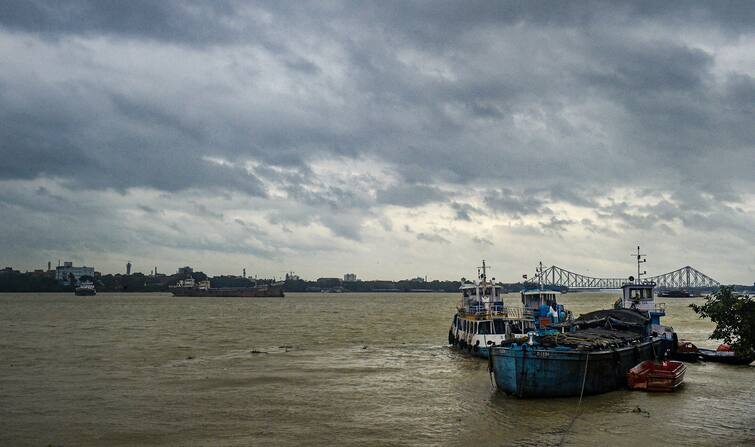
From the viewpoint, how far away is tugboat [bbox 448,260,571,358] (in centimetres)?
4819

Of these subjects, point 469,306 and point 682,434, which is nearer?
point 682,434

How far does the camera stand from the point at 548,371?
100 ft

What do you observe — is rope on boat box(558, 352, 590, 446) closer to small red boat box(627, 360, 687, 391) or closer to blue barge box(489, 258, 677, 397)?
blue barge box(489, 258, 677, 397)

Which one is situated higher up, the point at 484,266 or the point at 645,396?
the point at 484,266

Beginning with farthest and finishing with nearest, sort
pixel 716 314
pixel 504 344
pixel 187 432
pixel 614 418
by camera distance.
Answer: pixel 504 344 < pixel 614 418 < pixel 187 432 < pixel 716 314

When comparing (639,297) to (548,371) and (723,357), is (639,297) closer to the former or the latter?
(723,357)

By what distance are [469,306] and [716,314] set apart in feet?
117

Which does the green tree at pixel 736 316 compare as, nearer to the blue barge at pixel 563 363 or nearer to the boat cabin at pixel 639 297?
the blue barge at pixel 563 363

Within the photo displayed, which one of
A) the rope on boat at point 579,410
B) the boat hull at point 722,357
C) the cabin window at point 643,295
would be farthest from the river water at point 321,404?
the cabin window at point 643,295

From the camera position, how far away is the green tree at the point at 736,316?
2305 centimetres

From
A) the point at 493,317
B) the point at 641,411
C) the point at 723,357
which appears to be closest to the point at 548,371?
the point at 641,411

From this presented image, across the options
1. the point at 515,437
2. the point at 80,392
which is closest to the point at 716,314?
the point at 515,437

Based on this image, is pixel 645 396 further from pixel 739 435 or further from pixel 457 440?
pixel 457 440

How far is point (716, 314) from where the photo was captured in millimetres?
23969
